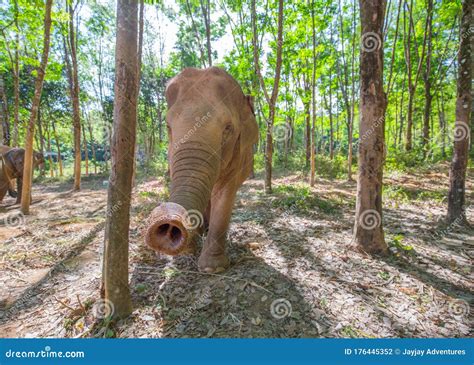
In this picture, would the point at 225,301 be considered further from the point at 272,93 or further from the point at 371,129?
the point at 272,93

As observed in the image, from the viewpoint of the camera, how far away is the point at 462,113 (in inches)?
238

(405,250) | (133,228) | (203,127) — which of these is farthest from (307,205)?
(203,127)

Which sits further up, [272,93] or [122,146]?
[272,93]

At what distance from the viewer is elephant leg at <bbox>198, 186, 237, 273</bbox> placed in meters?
4.25

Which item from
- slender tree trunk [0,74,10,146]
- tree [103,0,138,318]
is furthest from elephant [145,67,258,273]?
slender tree trunk [0,74,10,146]

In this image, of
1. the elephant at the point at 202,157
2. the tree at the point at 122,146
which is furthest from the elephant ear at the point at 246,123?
the tree at the point at 122,146

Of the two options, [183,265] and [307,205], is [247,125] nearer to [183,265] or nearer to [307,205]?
[183,265]

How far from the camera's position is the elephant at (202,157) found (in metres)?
2.26

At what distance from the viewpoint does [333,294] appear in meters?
3.61

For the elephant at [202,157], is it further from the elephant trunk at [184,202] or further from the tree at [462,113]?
the tree at [462,113]

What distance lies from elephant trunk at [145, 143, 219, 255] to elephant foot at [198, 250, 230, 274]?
4.70 feet

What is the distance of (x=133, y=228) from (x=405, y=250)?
5.86 meters

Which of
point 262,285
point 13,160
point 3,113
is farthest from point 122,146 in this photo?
point 3,113

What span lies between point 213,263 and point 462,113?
6.30 meters
